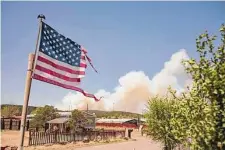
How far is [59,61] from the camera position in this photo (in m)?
9.30

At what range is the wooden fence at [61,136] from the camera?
30.2m

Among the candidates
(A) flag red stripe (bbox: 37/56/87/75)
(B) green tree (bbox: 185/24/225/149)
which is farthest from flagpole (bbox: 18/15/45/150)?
(B) green tree (bbox: 185/24/225/149)

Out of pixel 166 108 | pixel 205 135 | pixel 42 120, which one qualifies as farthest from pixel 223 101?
pixel 42 120

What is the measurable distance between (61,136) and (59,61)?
87.4 feet

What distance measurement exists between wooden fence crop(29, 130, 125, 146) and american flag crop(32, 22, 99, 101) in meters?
21.2

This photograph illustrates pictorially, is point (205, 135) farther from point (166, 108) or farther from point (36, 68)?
point (166, 108)

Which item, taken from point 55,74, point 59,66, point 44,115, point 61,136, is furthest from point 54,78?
point 44,115

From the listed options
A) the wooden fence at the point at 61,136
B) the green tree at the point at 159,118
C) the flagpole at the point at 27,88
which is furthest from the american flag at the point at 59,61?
the wooden fence at the point at 61,136

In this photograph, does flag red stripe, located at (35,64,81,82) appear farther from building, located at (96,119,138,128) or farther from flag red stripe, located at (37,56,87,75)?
building, located at (96,119,138,128)

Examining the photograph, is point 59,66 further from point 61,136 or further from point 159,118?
point 61,136

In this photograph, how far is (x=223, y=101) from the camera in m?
7.28

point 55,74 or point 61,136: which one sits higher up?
point 55,74

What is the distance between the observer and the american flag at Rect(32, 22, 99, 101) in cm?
847

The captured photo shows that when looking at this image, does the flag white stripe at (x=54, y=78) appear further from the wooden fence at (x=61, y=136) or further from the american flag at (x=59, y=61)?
the wooden fence at (x=61, y=136)
